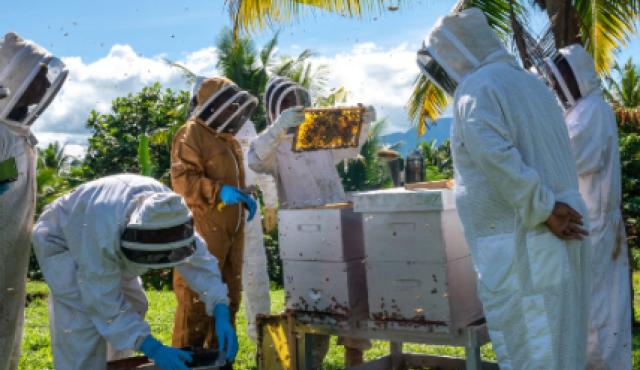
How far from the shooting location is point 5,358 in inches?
153

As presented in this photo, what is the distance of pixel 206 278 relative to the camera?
3822mm

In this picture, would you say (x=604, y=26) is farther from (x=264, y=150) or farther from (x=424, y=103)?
(x=264, y=150)

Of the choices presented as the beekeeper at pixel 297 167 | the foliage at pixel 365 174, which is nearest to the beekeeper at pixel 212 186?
the beekeeper at pixel 297 167

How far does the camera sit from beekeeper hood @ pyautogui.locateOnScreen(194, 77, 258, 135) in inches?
186

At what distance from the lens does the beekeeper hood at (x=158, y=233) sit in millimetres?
3164

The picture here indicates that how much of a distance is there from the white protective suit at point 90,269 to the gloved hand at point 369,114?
77.9 inches

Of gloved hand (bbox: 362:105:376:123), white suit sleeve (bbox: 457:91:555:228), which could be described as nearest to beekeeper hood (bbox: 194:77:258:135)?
gloved hand (bbox: 362:105:376:123)

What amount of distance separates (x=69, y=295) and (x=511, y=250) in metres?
2.09

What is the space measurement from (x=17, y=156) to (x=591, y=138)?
352cm

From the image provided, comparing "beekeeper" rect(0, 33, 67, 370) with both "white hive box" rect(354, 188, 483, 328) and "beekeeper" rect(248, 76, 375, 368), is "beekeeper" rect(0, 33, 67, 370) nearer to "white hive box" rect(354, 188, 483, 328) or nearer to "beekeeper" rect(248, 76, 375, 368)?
"beekeeper" rect(248, 76, 375, 368)

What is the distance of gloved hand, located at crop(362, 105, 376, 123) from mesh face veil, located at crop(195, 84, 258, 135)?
2.73ft

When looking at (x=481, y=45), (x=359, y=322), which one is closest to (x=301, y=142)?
(x=359, y=322)

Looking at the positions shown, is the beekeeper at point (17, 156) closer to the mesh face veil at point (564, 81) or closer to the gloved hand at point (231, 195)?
the gloved hand at point (231, 195)

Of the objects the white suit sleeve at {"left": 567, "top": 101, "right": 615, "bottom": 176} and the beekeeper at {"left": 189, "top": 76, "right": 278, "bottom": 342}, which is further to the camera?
the beekeeper at {"left": 189, "top": 76, "right": 278, "bottom": 342}
